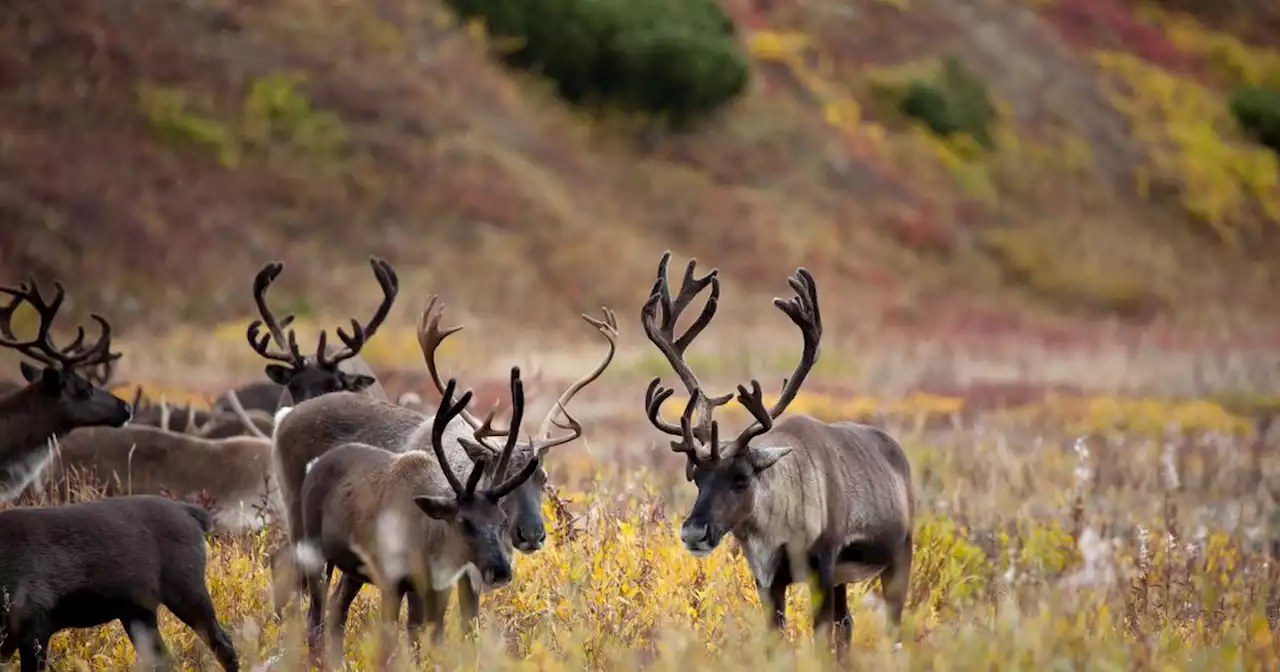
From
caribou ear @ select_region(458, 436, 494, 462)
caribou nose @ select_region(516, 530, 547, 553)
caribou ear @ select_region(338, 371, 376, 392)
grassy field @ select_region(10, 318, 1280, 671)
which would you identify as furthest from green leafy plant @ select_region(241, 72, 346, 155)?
caribou nose @ select_region(516, 530, 547, 553)

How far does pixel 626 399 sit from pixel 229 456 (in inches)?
527

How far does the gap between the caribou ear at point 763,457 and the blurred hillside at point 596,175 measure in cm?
2396

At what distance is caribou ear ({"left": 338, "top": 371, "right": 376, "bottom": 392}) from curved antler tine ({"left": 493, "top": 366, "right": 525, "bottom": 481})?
455 cm

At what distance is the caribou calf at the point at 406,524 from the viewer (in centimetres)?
767

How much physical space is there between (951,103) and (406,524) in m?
46.2

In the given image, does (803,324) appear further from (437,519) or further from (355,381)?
(355,381)

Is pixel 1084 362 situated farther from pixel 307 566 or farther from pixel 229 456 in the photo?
pixel 307 566

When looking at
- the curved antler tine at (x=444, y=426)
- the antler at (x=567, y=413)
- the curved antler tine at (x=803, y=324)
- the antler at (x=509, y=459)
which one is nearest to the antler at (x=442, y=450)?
the curved antler tine at (x=444, y=426)

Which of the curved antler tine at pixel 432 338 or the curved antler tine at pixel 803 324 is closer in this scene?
the curved antler tine at pixel 803 324

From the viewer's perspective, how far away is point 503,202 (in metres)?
39.1

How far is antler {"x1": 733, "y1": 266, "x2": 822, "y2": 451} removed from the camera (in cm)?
799

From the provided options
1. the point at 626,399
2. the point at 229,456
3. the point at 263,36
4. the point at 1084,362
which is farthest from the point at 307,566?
the point at 263,36

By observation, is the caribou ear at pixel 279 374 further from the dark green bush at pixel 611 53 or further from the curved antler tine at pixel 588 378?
the dark green bush at pixel 611 53

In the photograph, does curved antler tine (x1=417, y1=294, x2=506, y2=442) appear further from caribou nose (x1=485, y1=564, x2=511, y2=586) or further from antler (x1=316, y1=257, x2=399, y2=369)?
antler (x1=316, y1=257, x2=399, y2=369)
